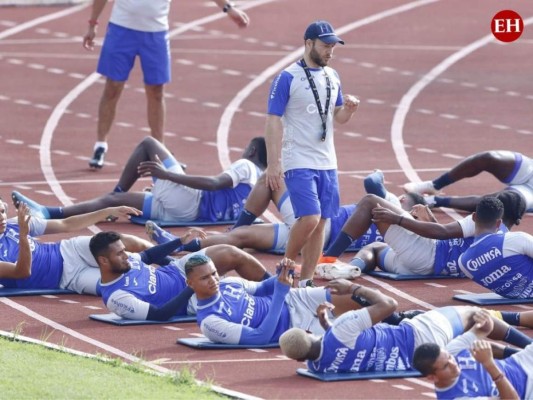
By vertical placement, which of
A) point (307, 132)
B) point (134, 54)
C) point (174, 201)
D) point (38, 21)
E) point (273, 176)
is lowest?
point (174, 201)

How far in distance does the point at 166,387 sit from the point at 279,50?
15.5 m

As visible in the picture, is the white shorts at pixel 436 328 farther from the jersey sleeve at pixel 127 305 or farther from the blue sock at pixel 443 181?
the blue sock at pixel 443 181

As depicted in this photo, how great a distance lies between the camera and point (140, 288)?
12648 millimetres

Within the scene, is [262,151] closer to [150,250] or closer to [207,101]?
[150,250]

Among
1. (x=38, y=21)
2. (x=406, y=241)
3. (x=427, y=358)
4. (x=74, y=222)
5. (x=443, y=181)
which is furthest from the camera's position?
(x=38, y=21)

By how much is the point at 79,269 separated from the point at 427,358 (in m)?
4.50

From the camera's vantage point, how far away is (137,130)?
20969 mm

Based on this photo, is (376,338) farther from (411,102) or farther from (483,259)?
(411,102)

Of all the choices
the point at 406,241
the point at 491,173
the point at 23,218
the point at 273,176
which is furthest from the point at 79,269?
the point at 491,173

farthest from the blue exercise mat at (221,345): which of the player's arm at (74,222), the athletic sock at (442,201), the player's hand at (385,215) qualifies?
→ the athletic sock at (442,201)

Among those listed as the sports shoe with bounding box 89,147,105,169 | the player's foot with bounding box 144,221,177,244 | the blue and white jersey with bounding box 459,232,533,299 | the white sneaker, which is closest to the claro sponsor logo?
the blue and white jersey with bounding box 459,232,533,299

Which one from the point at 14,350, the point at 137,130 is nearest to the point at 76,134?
the point at 137,130

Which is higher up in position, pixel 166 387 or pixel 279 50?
pixel 279 50

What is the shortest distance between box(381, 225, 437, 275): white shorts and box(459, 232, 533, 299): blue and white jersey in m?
0.92
